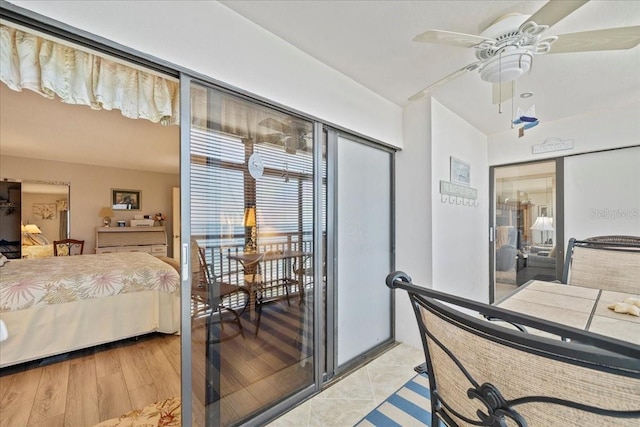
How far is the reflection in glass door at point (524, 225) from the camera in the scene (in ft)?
11.2

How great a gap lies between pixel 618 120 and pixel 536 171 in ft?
2.87

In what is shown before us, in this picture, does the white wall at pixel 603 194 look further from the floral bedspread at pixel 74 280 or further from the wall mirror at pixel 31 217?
the wall mirror at pixel 31 217

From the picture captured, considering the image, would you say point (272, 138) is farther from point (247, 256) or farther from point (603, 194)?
point (603, 194)

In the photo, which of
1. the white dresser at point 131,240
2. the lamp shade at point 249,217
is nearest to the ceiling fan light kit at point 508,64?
the lamp shade at point 249,217

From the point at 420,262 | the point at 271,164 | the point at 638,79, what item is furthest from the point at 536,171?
the point at 271,164

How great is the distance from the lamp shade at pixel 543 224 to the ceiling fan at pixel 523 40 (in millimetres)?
2510

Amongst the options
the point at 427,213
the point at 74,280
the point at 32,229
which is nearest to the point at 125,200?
the point at 32,229

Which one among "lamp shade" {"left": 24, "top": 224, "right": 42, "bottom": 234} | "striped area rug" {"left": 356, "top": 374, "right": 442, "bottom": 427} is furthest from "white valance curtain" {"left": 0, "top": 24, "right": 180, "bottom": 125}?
"lamp shade" {"left": 24, "top": 224, "right": 42, "bottom": 234}

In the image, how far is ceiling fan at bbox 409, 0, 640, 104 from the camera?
4.20ft

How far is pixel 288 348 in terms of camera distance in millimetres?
1995

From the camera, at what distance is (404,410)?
6.00 feet

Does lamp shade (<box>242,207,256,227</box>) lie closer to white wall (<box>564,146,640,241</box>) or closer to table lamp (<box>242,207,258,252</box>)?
table lamp (<box>242,207,258,252</box>)

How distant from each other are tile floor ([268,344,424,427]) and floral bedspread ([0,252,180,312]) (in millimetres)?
1929

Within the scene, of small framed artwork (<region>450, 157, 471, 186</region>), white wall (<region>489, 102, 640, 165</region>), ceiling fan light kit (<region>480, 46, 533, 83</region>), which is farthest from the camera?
small framed artwork (<region>450, 157, 471, 186</region>)
